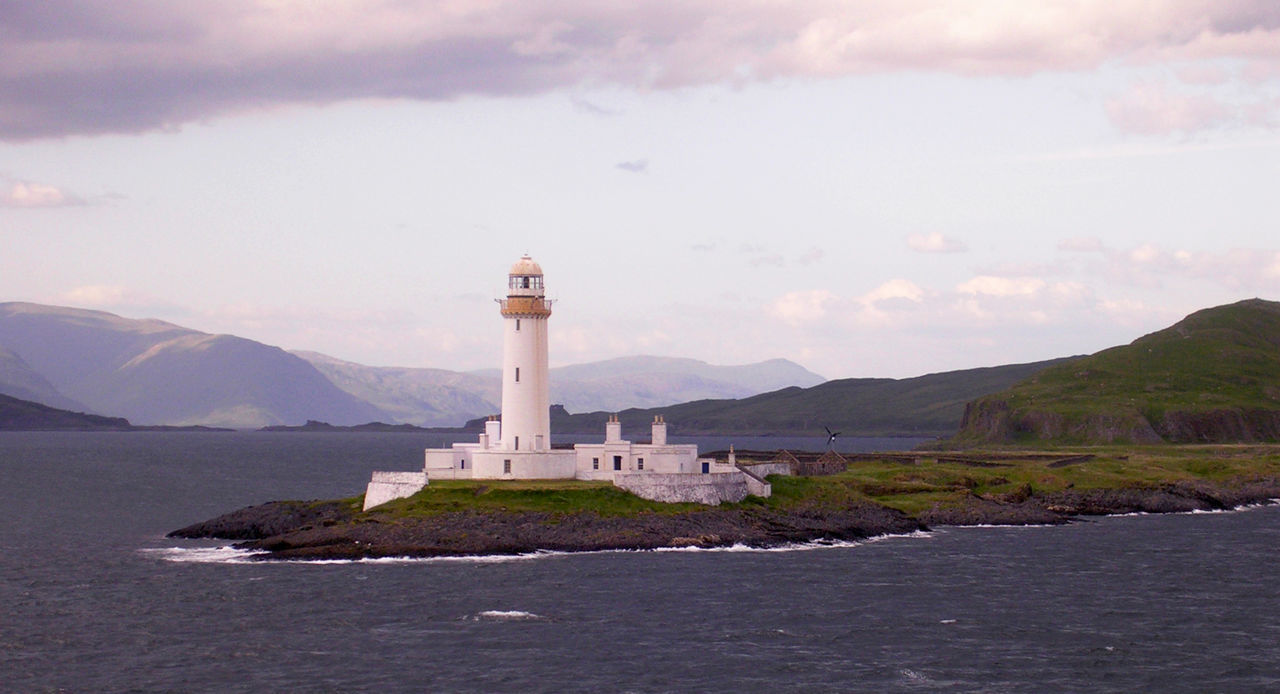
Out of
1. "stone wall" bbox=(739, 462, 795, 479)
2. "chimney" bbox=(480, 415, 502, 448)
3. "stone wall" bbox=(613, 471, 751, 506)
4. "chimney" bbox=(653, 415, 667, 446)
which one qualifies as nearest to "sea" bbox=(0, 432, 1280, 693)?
"stone wall" bbox=(613, 471, 751, 506)

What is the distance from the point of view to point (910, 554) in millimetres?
88625

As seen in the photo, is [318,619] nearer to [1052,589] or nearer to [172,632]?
[172,632]

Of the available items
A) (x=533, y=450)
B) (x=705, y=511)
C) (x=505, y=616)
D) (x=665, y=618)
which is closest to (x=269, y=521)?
(x=533, y=450)

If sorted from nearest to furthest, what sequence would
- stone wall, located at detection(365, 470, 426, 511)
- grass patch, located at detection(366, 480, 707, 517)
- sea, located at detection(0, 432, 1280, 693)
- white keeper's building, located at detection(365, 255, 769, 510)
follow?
sea, located at detection(0, 432, 1280, 693)
grass patch, located at detection(366, 480, 707, 517)
stone wall, located at detection(365, 470, 426, 511)
white keeper's building, located at detection(365, 255, 769, 510)

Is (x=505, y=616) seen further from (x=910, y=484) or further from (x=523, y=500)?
(x=910, y=484)

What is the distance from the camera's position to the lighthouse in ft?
330

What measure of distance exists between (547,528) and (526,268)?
2256cm

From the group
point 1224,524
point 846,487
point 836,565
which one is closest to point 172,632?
point 836,565

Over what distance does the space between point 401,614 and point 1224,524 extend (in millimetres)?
74205

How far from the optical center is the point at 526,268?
102 meters

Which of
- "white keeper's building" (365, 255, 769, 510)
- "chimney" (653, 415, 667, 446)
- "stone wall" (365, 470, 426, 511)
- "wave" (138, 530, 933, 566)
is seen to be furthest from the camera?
"chimney" (653, 415, 667, 446)

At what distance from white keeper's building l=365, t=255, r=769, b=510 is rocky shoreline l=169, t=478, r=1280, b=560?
468 cm

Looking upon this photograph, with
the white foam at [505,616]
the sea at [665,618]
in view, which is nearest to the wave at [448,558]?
the sea at [665,618]

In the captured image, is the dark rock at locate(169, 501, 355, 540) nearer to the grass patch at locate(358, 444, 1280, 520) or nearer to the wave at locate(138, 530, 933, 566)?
the grass patch at locate(358, 444, 1280, 520)
